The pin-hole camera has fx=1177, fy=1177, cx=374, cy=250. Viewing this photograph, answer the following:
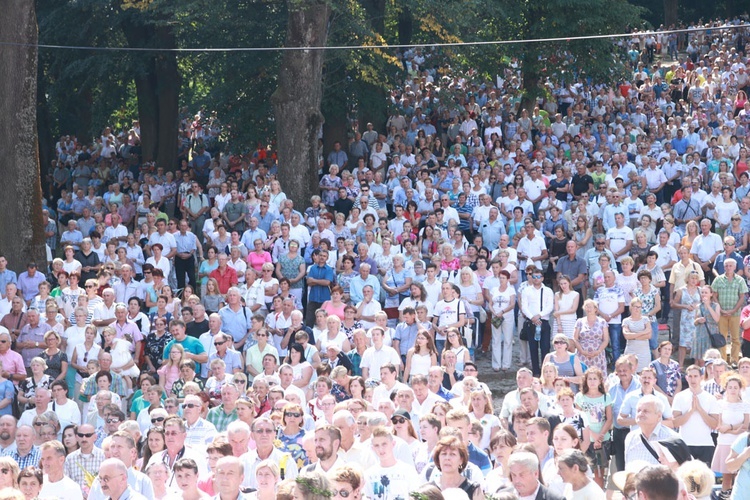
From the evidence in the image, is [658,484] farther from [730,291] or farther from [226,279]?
[226,279]

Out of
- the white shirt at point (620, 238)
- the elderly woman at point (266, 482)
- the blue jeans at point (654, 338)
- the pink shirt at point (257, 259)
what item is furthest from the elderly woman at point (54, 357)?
the white shirt at point (620, 238)

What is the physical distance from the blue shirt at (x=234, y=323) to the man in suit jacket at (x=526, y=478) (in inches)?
310

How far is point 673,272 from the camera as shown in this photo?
1593cm

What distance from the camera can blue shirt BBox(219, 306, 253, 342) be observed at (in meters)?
15.0

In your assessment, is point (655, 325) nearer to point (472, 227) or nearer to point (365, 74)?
point (472, 227)

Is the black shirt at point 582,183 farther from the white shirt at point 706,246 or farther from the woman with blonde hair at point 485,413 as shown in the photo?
the woman with blonde hair at point 485,413

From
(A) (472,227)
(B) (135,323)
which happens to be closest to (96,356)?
(B) (135,323)

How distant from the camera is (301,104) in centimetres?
1978

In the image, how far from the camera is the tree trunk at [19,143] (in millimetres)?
17781

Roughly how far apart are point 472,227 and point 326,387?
7.35 meters

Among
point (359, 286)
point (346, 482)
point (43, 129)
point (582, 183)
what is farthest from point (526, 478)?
point (43, 129)

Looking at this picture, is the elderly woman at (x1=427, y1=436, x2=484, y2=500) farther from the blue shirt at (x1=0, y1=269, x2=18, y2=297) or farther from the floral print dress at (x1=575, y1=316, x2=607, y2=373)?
the blue shirt at (x1=0, y1=269, x2=18, y2=297)

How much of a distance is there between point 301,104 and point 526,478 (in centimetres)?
1314

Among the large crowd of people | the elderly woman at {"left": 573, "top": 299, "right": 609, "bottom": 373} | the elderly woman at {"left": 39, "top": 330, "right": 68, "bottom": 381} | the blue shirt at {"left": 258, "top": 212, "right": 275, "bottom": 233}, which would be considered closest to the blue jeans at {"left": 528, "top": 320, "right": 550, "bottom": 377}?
the large crowd of people
